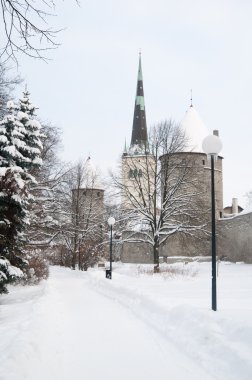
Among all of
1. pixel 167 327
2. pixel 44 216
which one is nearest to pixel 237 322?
pixel 167 327

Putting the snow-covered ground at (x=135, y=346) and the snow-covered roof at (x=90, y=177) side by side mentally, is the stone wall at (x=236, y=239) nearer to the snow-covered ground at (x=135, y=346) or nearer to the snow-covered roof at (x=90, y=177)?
the snow-covered roof at (x=90, y=177)

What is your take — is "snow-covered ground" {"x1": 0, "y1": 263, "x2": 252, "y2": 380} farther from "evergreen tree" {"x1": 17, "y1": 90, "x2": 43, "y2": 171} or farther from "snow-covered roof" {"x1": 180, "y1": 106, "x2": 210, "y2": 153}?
"snow-covered roof" {"x1": 180, "y1": 106, "x2": 210, "y2": 153}

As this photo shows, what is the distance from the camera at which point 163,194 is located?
3025 cm

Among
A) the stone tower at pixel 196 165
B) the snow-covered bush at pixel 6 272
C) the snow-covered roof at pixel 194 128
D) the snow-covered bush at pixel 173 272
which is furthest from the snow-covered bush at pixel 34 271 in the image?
the snow-covered roof at pixel 194 128

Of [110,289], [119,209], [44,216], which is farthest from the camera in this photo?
[119,209]

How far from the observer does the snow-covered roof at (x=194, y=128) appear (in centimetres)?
4466

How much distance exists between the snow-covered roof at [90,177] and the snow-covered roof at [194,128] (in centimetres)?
1279

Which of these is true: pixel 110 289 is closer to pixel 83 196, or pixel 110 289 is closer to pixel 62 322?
pixel 62 322

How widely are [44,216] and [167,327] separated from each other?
715 inches

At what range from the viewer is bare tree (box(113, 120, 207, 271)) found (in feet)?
95.6

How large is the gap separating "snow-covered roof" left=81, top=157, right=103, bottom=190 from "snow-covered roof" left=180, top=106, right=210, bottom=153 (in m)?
12.8

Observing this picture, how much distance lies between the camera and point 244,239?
39.0m

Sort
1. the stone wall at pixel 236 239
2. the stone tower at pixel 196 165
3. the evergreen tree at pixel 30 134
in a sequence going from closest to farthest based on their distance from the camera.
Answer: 1. the evergreen tree at pixel 30 134
2. the stone wall at pixel 236 239
3. the stone tower at pixel 196 165

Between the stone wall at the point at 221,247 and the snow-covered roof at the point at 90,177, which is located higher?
the snow-covered roof at the point at 90,177
